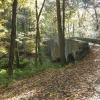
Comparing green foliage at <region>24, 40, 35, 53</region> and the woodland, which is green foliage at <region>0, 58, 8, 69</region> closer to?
the woodland

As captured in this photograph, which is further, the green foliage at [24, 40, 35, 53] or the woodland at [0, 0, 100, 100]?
the green foliage at [24, 40, 35, 53]

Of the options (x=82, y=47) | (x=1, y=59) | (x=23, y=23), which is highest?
(x=23, y=23)

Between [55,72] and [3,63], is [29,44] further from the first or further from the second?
[55,72]

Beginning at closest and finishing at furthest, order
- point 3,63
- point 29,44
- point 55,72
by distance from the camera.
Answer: point 55,72, point 3,63, point 29,44

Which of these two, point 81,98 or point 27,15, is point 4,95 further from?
point 27,15

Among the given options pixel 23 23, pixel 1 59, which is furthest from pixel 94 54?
pixel 23 23

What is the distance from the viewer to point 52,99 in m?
Answer: 7.61

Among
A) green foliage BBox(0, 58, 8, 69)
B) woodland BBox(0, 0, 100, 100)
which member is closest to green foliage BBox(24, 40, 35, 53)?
woodland BBox(0, 0, 100, 100)

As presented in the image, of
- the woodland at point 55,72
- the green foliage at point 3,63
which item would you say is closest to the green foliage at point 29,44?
the woodland at point 55,72

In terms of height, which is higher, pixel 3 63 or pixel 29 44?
pixel 29 44

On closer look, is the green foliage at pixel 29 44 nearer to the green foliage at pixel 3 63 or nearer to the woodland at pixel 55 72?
the woodland at pixel 55 72

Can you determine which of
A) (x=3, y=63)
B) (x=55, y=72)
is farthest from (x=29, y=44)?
(x=55, y=72)

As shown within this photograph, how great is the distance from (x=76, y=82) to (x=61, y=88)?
796 mm

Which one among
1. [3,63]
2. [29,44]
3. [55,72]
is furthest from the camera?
[29,44]
